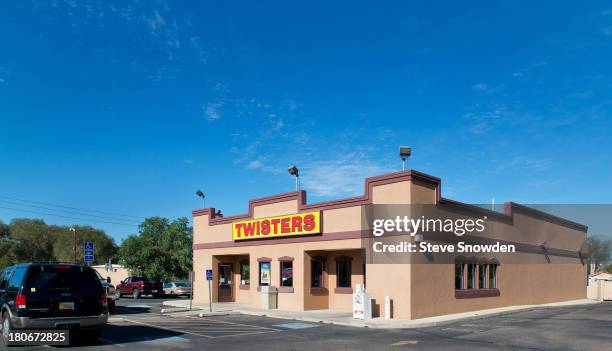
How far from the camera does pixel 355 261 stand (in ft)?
80.8

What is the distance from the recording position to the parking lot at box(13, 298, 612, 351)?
14.0m

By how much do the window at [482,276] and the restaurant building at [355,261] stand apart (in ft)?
0.16

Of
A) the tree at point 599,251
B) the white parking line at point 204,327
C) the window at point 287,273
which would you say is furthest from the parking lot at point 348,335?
the tree at point 599,251

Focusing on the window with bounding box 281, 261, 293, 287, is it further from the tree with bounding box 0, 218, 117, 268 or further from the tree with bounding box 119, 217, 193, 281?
the tree with bounding box 0, 218, 117, 268

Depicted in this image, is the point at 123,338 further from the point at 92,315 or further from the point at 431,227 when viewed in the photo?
the point at 431,227

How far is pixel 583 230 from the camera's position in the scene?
39.4m

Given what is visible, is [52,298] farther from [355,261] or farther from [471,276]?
[471,276]

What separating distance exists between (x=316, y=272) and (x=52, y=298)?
14698 millimetres

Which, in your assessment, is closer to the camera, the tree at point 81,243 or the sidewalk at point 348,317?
the sidewalk at point 348,317

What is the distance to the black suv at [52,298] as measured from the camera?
12.2 metres

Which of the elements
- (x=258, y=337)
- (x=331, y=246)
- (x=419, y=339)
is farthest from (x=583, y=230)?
(x=258, y=337)

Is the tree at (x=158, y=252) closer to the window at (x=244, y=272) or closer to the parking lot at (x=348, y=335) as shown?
the window at (x=244, y=272)

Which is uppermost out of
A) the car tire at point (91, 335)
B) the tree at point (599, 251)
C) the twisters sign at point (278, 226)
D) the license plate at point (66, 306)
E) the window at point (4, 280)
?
the twisters sign at point (278, 226)

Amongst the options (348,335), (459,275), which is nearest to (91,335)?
(348,335)
